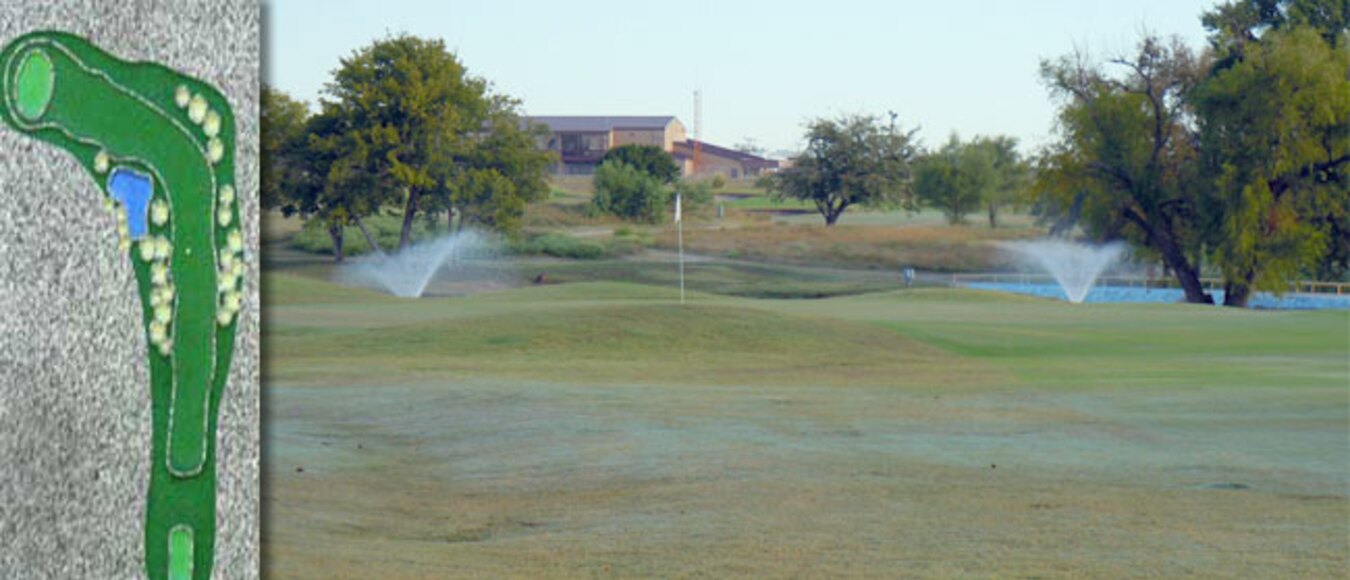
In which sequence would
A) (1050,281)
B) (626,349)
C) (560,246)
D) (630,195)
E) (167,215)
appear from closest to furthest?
(167,215)
(626,349)
(560,246)
(630,195)
(1050,281)

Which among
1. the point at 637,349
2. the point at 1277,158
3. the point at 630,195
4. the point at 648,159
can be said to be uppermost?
the point at 1277,158

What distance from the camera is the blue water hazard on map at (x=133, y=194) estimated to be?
8.66 feet

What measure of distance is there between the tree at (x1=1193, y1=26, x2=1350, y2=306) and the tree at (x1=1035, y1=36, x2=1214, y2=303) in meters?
1.09

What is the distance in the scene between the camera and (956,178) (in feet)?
145

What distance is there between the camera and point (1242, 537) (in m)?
8.65

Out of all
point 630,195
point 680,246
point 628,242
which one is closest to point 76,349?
point 680,246

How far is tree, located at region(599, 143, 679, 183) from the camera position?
1524 inches

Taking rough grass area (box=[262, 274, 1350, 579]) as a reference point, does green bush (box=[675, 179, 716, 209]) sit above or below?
above

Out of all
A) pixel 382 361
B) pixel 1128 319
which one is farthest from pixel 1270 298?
pixel 382 361

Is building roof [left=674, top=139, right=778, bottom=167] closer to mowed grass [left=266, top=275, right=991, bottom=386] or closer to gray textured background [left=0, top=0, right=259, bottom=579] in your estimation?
mowed grass [left=266, top=275, right=991, bottom=386]

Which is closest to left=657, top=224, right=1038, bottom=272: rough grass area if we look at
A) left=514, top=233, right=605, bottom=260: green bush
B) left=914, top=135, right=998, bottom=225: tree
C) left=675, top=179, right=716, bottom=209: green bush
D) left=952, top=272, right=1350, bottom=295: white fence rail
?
left=952, top=272, right=1350, bottom=295: white fence rail

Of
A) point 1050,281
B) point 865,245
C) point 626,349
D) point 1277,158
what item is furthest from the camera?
point 865,245

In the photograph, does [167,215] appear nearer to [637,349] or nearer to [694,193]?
[637,349]

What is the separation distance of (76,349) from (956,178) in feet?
140
